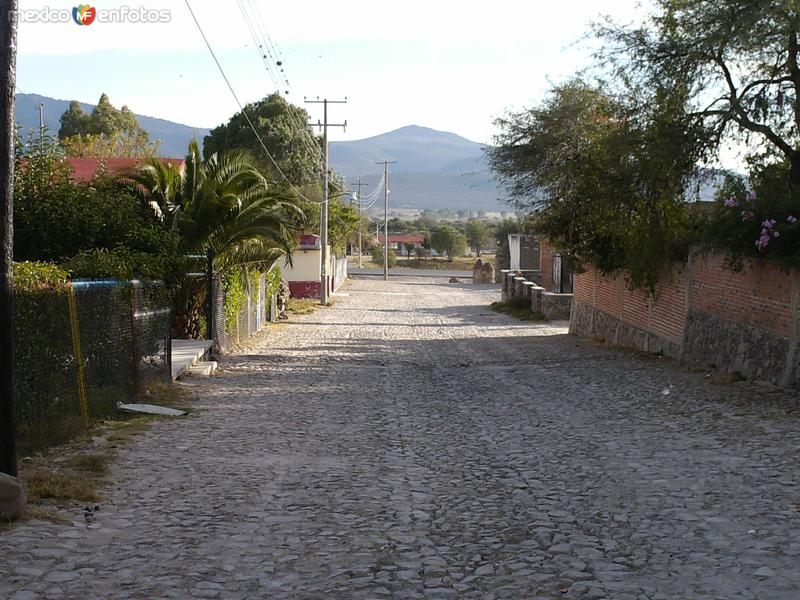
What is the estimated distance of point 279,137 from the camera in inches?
2621

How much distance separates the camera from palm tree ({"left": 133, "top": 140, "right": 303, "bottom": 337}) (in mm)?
20609

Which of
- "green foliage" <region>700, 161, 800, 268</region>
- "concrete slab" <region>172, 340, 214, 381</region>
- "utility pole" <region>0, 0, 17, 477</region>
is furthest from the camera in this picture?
"concrete slab" <region>172, 340, 214, 381</region>

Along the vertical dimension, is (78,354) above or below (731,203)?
below

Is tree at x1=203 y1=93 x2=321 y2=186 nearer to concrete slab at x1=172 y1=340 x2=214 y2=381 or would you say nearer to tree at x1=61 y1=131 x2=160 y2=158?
tree at x1=61 y1=131 x2=160 y2=158

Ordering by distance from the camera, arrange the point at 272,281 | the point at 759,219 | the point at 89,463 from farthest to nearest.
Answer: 1. the point at 272,281
2. the point at 759,219
3. the point at 89,463

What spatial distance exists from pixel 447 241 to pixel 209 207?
115312mm

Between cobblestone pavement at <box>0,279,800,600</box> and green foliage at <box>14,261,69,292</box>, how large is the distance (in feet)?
6.07

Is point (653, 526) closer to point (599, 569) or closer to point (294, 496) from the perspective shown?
point (599, 569)

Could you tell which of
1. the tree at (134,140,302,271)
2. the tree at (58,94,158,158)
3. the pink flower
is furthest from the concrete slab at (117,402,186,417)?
the tree at (58,94,158,158)

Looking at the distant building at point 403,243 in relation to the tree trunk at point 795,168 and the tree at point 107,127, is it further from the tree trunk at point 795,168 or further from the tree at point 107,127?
the tree trunk at point 795,168

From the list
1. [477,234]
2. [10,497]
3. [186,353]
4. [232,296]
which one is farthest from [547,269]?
[477,234]

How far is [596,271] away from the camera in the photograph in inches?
1051

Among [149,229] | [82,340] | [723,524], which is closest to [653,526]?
[723,524]

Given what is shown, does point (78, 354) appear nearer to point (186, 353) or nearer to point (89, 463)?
point (89, 463)
